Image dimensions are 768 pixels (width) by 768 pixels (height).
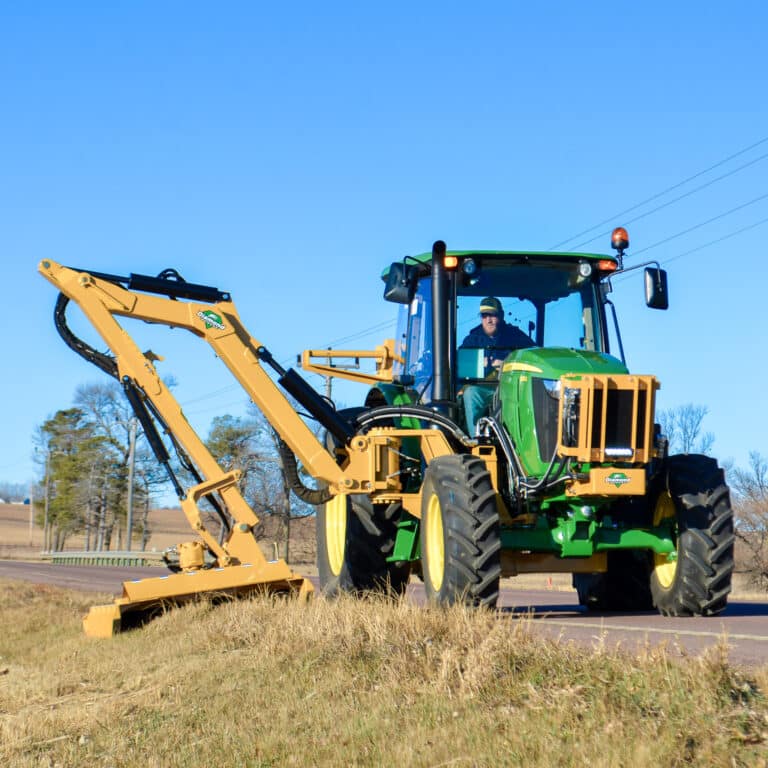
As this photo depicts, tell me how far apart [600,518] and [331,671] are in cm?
396

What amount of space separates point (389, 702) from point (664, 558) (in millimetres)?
5051

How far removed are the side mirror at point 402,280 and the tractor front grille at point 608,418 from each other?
245 centimetres

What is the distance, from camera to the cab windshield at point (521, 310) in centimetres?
1096

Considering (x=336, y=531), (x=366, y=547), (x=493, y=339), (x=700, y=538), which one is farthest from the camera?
(x=336, y=531)

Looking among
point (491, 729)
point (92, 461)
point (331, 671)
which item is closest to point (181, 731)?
point (331, 671)

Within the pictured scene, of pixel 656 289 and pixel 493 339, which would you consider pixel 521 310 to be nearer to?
pixel 493 339

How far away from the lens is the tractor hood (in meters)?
9.66

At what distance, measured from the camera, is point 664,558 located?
10102mm

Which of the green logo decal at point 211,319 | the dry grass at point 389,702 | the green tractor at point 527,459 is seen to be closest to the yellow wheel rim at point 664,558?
the green tractor at point 527,459

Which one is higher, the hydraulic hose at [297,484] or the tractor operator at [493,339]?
the tractor operator at [493,339]

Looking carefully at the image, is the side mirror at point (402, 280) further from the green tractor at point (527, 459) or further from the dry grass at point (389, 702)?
the dry grass at point (389, 702)

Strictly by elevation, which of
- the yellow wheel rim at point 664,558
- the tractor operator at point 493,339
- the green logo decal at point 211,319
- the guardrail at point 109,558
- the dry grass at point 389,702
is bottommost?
the guardrail at point 109,558

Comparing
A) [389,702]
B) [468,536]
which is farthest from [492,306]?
[389,702]

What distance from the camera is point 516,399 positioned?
9898 millimetres
